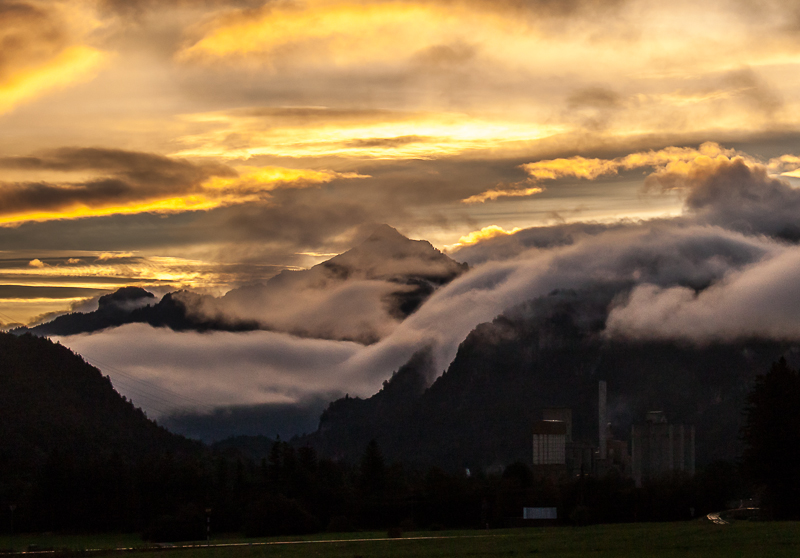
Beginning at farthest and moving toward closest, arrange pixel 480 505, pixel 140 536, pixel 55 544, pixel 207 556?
pixel 480 505
pixel 140 536
pixel 55 544
pixel 207 556

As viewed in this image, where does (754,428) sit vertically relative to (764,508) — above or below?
above

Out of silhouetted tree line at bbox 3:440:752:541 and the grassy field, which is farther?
silhouetted tree line at bbox 3:440:752:541

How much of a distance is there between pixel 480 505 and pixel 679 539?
105784mm

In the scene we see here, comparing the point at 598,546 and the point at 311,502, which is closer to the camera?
the point at 598,546

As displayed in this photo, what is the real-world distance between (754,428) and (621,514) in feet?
175

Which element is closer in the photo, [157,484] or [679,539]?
[679,539]

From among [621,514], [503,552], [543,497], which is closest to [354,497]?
[543,497]

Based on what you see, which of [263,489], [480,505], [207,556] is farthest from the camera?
[263,489]

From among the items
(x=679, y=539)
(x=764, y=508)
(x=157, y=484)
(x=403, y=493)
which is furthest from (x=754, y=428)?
(x=157, y=484)

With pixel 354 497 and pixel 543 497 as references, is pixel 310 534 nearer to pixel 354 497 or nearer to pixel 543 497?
pixel 354 497

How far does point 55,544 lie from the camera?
155 meters

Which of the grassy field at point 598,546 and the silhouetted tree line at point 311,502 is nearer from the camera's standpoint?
the grassy field at point 598,546

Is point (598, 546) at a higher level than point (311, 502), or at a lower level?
higher

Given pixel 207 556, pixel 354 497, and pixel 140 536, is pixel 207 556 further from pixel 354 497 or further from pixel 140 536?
pixel 354 497
